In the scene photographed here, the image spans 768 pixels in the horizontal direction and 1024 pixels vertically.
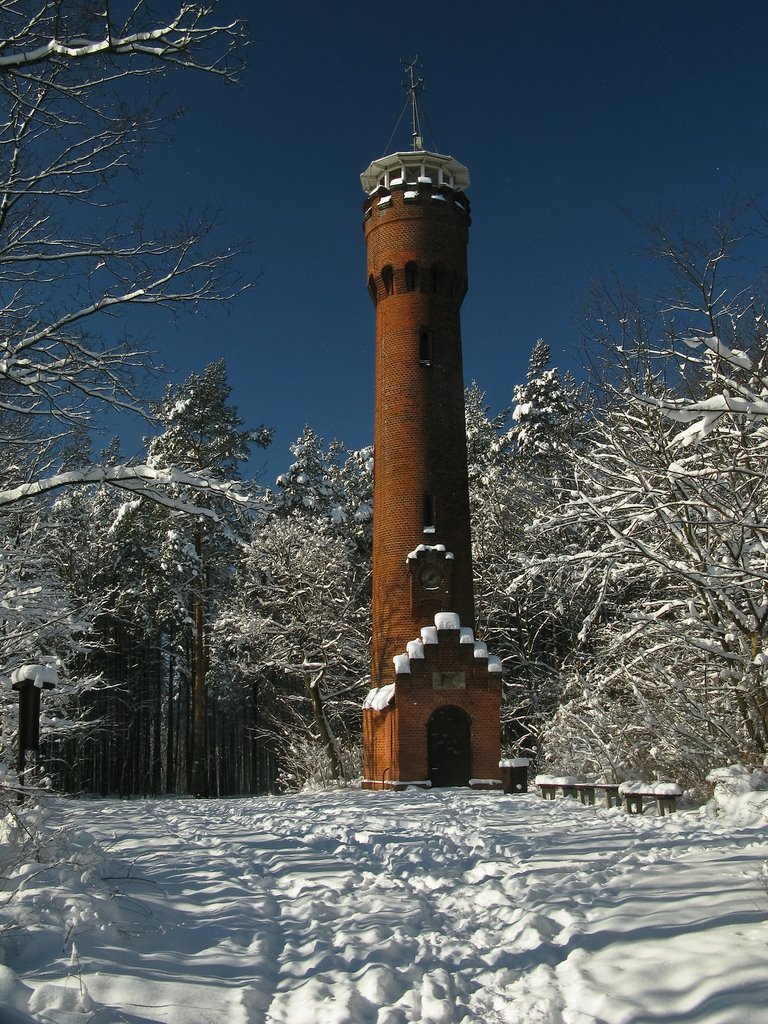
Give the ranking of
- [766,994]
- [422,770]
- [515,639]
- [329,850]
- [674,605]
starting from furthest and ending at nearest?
1. [515,639]
2. [422,770]
3. [674,605]
4. [329,850]
5. [766,994]

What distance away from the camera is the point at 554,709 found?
26859mm

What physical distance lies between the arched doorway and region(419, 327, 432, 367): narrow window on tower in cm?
954

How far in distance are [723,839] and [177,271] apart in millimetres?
7346

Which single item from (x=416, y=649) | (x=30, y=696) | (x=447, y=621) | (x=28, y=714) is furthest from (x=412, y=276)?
(x=28, y=714)

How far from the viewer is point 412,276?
25281 millimetres

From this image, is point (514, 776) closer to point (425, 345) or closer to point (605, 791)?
point (605, 791)

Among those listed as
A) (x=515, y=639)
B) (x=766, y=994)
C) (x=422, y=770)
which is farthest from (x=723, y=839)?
(x=515, y=639)

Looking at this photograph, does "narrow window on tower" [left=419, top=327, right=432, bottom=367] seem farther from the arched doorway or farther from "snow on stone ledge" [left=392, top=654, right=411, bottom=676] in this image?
the arched doorway

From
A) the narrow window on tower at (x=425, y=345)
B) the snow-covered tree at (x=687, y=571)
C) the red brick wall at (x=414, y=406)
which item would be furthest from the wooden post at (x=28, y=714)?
the narrow window on tower at (x=425, y=345)

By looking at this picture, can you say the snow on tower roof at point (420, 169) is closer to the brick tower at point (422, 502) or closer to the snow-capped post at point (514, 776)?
the brick tower at point (422, 502)

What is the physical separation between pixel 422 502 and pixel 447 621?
3.44 m

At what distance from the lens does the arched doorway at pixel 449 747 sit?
71.0 feet

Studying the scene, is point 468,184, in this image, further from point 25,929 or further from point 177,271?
point 25,929

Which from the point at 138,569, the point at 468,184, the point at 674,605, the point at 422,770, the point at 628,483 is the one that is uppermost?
the point at 468,184
